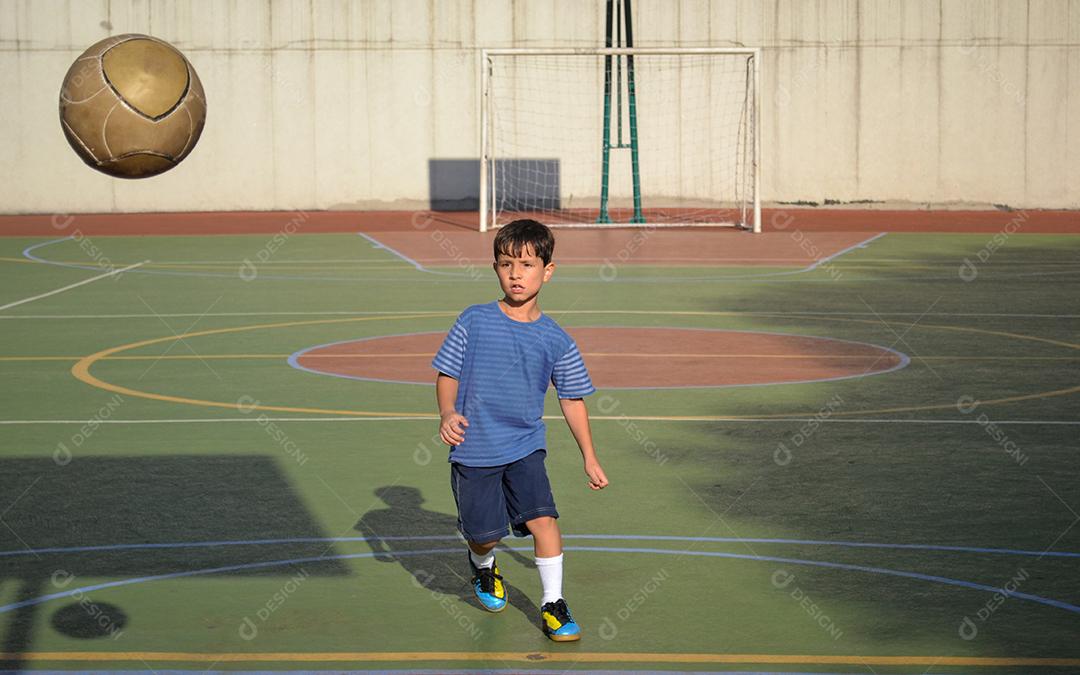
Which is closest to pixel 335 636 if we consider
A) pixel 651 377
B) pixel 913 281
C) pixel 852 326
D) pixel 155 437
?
pixel 155 437

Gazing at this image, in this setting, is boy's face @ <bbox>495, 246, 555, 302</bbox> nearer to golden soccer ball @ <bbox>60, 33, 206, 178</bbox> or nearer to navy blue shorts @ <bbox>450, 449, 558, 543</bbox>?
navy blue shorts @ <bbox>450, 449, 558, 543</bbox>

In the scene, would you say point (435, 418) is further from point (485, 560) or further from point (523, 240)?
point (523, 240)

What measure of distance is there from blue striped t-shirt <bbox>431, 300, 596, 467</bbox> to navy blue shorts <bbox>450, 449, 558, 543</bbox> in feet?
0.16

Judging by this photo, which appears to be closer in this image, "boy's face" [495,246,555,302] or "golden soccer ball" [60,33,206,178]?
"boy's face" [495,246,555,302]

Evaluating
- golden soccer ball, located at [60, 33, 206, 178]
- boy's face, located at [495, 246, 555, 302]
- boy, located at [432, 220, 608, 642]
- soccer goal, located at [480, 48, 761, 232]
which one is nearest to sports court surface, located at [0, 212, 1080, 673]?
boy, located at [432, 220, 608, 642]

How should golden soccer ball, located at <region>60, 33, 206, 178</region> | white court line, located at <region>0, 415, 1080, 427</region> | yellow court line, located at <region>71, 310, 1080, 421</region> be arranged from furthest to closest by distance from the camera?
golden soccer ball, located at <region>60, 33, 206, 178</region>
yellow court line, located at <region>71, 310, 1080, 421</region>
white court line, located at <region>0, 415, 1080, 427</region>

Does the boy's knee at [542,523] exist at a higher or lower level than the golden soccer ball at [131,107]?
lower

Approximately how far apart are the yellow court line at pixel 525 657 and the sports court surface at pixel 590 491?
0.01m

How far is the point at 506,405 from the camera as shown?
5.56m

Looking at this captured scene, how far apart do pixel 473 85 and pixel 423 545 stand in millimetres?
25716

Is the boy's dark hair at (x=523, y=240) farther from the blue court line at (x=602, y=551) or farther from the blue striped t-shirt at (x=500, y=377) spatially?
the blue court line at (x=602, y=551)

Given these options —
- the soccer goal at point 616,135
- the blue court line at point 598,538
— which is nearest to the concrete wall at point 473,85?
the soccer goal at point 616,135

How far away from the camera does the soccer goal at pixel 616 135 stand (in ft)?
103

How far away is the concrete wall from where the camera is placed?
31312 millimetres
